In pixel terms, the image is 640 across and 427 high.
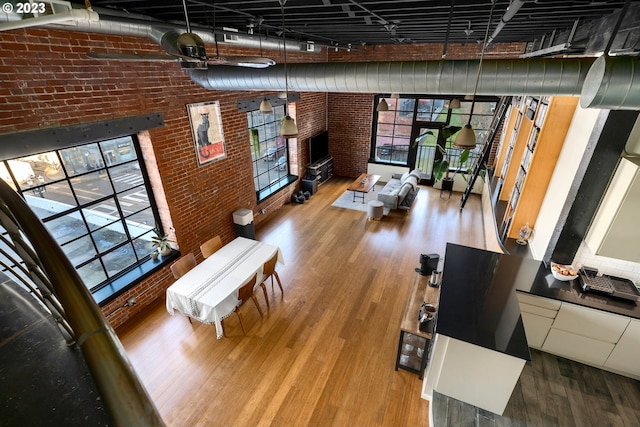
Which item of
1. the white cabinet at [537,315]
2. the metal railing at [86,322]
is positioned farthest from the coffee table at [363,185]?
the metal railing at [86,322]

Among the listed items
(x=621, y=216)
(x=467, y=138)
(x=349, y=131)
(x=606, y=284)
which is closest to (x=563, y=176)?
(x=621, y=216)

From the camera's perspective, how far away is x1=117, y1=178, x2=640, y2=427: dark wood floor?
3.09 metres

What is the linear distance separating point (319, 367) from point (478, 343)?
1.83 m

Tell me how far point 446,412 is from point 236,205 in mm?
4625

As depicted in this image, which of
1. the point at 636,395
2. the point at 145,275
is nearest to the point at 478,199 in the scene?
the point at 636,395

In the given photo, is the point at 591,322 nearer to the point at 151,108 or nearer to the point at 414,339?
the point at 414,339

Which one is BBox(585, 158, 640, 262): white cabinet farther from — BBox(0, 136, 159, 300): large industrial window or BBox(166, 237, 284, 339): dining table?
BBox(0, 136, 159, 300): large industrial window

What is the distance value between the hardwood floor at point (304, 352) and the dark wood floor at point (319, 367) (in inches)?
0.5

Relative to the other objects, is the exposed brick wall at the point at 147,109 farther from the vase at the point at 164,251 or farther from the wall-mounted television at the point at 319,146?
the wall-mounted television at the point at 319,146

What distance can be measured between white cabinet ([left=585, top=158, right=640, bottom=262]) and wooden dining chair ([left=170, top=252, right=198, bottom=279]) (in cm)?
485

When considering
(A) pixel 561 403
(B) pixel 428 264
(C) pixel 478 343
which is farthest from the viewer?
(B) pixel 428 264

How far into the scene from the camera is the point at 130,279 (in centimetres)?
423

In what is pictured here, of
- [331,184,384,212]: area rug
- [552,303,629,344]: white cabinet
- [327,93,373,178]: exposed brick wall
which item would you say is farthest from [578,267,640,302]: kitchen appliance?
[327,93,373,178]: exposed brick wall

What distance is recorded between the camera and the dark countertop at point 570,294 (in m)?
3.09
